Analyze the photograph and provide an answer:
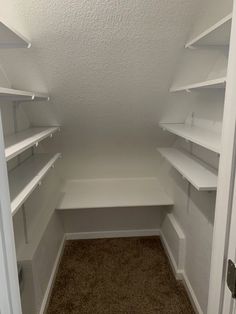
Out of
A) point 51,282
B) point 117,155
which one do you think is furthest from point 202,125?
point 51,282

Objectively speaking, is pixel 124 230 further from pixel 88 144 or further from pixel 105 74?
pixel 105 74

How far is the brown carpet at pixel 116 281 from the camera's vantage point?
2023 mm

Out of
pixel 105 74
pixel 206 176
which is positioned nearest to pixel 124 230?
pixel 206 176

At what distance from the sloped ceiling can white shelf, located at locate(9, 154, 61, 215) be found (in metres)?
0.46

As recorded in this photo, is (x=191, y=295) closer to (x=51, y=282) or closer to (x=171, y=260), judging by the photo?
(x=171, y=260)

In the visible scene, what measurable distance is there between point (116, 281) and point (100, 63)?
183 cm

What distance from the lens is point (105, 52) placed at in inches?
69.6

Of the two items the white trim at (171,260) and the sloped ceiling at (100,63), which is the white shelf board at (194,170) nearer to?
the sloped ceiling at (100,63)

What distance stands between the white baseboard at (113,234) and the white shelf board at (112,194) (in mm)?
524

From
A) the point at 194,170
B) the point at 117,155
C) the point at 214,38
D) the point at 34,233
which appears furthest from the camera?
the point at 117,155

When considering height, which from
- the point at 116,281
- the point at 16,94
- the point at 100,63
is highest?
the point at 100,63

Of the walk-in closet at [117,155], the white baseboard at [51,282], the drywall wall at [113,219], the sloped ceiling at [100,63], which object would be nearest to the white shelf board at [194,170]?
the walk-in closet at [117,155]

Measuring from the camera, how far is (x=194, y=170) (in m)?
1.80

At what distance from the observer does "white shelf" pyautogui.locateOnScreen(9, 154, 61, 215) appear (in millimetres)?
1325
